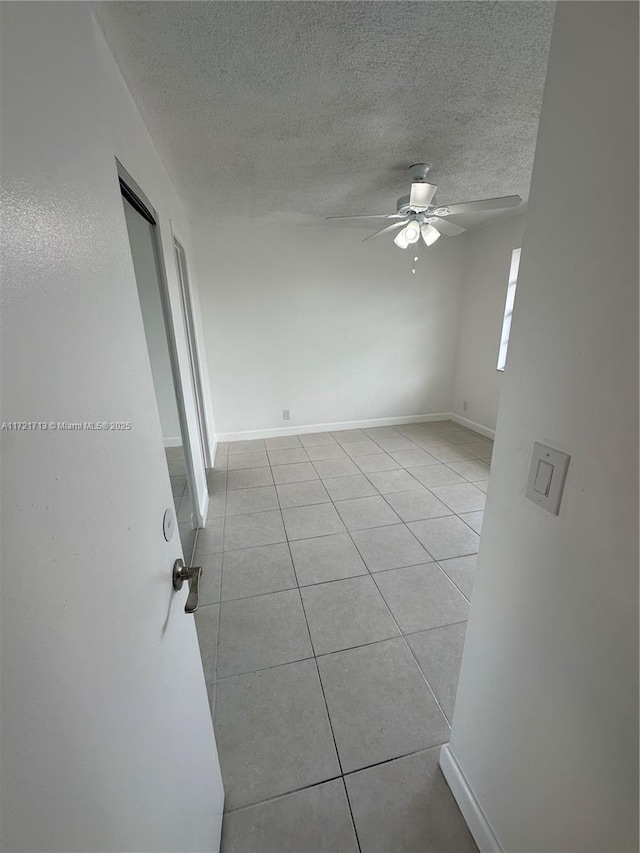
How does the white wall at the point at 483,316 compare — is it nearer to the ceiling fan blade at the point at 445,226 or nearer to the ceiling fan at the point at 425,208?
the ceiling fan blade at the point at 445,226

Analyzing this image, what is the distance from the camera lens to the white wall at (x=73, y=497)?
32cm

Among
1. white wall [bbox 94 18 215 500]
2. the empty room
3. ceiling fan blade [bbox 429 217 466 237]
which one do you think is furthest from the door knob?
ceiling fan blade [bbox 429 217 466 237]

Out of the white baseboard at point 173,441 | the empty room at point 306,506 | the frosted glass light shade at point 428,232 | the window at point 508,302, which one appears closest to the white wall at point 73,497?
the empty room at point 306,506

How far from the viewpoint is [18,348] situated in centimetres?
33

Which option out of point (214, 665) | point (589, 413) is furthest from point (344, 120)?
point (214, 665)

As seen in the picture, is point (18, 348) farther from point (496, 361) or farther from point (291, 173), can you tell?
point (496, 361)

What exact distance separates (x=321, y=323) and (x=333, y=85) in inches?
102

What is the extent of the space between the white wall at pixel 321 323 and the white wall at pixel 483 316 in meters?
0.16

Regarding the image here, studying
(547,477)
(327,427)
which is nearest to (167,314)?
(547,477)

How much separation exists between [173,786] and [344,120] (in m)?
2.48

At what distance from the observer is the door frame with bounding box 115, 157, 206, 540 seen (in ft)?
4.64

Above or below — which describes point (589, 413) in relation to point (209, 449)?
above

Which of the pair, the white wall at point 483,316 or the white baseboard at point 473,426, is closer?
the white wall at point 483,316

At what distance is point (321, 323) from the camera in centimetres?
399
